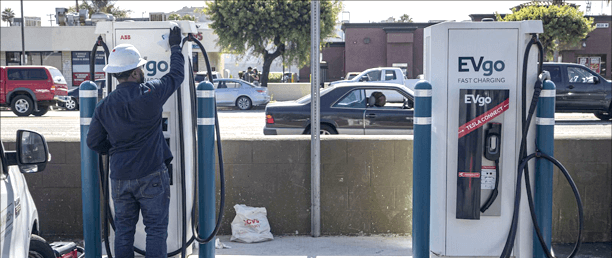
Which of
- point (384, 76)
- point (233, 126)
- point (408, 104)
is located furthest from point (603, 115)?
point (233, 126)

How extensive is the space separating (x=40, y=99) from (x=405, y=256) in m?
20.4

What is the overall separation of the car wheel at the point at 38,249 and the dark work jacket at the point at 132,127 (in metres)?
0.70

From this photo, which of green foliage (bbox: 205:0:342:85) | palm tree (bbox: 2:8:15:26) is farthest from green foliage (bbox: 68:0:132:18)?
green foliage (bbox: 205:0:342:85)

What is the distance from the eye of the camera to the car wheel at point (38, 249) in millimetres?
4293

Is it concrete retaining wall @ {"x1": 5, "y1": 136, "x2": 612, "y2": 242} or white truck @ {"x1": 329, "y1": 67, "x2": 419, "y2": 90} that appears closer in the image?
concrete retaining wall @ {"x1": 5, "y1": 136, "x2": 612, "y2": 242}

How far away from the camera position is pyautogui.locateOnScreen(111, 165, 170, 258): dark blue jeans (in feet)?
14.4

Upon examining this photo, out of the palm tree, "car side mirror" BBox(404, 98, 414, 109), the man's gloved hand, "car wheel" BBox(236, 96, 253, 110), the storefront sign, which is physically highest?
the palm tree

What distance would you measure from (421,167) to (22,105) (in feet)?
71.1

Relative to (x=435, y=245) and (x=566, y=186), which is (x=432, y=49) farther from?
(x=566, y=186)

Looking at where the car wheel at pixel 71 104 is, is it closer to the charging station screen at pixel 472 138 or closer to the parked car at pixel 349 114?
the parked car at pixel 349 114

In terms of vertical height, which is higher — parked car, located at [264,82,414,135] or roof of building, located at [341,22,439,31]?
roof of building, located at [341,22,439,31]

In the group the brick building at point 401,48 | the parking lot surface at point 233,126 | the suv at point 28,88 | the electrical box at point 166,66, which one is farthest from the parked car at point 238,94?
the electrical box at point 166,66

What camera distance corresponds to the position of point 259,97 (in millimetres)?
26625

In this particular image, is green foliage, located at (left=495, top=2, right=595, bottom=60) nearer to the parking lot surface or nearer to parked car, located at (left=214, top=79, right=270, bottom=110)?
the parking lot surface
